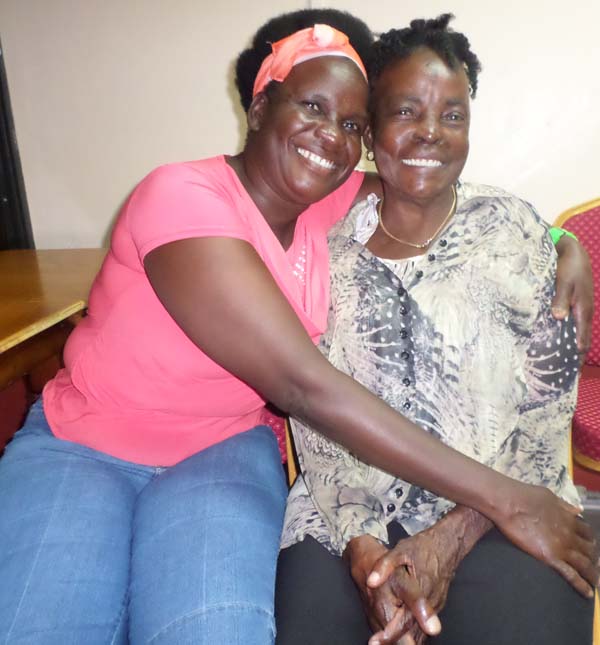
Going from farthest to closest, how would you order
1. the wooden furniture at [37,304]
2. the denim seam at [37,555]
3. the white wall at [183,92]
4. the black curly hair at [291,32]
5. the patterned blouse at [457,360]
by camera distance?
the white wall at [183,92] < the wooden furniture at [37,304] < the black curly hair at [291,32] < the patterned blouse at [457,360] < the denim seam at [37,555]

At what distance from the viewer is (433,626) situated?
34.8 inches

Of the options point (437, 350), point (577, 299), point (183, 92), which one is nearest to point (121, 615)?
point (437, 350)

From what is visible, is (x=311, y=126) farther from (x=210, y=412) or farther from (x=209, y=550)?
(x=209, y=550)

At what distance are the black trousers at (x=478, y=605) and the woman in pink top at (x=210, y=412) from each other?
0.14 feet

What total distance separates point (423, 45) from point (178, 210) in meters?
0.58

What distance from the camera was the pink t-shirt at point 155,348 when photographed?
1.05 m

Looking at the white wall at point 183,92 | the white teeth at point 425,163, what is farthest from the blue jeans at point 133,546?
the white wall at point 183,92

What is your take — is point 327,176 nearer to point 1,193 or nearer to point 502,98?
point 502,98

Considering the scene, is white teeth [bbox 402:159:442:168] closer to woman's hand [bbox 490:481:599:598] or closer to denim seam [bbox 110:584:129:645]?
woman's hand [bbox 490:481:599:598]

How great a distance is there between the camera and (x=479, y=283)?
1.12m

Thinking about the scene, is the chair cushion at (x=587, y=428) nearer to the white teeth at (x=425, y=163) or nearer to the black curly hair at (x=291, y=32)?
the white teeth at (x=425, y=163)

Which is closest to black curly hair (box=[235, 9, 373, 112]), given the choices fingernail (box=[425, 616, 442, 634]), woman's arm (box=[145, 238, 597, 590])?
woman's arm (box=[145, 238, 597, 590])

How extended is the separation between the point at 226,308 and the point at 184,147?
1.68m

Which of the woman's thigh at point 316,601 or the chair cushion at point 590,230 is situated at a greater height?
the chair cushion at point 590,230
